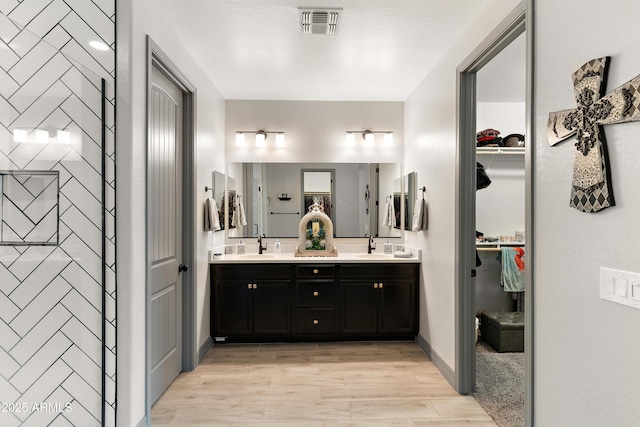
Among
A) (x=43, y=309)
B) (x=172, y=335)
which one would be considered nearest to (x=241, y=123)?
(x=172, y=335)

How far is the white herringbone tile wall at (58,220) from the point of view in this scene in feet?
5.64

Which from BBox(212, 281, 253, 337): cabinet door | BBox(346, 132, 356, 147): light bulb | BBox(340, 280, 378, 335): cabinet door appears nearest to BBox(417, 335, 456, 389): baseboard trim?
BBox(340, 280, 378, 335): cabinet door

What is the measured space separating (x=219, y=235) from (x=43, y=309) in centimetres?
225

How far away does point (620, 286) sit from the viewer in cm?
130

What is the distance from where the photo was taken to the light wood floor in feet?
8.00

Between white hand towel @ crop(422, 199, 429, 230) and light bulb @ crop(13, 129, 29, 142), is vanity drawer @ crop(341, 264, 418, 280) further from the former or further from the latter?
light bulb @ crop(13, 129, 29, 142)

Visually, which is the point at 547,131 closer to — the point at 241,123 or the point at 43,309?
the point at 43,309

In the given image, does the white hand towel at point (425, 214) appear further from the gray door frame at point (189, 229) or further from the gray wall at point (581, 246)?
the gray door frame at point (189, 229)

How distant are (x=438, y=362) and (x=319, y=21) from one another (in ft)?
9.20

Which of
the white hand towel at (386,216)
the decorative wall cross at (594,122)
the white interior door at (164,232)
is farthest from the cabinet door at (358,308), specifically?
the decorative wall cross at (594,122)

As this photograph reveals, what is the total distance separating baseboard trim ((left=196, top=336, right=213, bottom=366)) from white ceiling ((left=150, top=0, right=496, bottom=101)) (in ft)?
8.22

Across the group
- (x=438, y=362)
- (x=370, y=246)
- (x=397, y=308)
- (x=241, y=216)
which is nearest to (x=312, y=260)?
(x=370, y=246)

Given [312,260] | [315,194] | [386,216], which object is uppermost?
[315,194]

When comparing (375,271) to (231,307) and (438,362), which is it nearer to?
(438,362)
